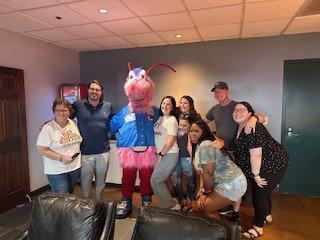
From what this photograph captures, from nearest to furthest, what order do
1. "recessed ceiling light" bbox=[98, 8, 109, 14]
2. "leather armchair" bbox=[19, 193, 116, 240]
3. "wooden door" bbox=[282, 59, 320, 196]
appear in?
"leather armchair" bbox=[19, 193, 116, 240], "recessed ceiling light" bbox=[98, 8, 109, 14], "wooden door" bbox=[282, 59, 320, 196]

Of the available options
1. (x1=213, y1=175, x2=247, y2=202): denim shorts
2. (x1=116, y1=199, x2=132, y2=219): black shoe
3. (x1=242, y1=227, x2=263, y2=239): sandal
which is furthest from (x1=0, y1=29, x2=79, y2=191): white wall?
(x1=242, y1=227, x2=263, y2=239): sandal

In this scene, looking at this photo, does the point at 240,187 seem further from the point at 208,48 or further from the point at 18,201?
the point at 18,201

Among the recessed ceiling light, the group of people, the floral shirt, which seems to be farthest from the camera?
the recessed ceiling light

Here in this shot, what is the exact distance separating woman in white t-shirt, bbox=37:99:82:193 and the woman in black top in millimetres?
1657

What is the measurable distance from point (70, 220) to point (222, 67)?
3233 mm

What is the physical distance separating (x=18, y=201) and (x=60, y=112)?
1.87m

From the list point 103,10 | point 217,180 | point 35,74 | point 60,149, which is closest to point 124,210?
point 60,149

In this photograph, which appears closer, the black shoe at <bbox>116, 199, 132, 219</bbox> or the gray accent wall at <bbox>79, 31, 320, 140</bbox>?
the black shoe at <bbox>116, 199, 132, 219</bbox>

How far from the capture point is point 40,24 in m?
2.95

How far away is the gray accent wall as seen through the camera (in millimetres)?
3635

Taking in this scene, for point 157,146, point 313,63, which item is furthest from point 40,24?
point 313,63

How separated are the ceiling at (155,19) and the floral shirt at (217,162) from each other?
4.64ft

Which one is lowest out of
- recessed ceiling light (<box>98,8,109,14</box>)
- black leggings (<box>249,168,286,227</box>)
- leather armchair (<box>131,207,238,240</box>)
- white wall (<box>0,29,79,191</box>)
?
black leggings (<box>249,168,286,227</box>)

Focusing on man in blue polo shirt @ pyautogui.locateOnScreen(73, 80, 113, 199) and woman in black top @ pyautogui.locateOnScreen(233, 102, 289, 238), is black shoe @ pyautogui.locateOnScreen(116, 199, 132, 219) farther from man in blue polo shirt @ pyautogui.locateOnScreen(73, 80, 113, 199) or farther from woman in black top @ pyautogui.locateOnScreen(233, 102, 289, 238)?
woman in black top @ pyautogui.locateOnScreen(233, 102, 289, 238)
